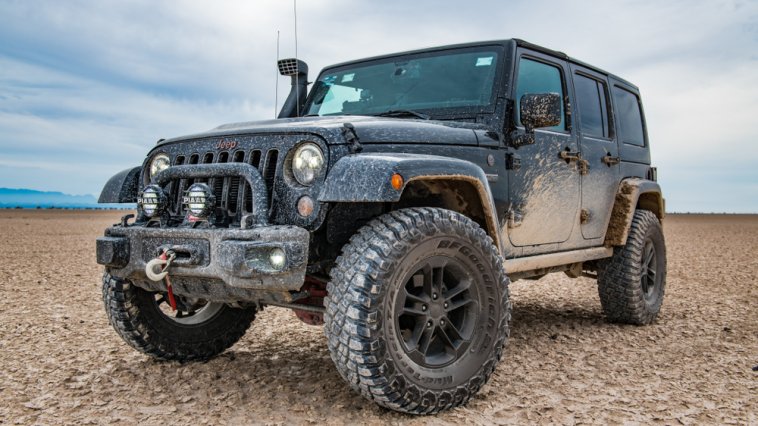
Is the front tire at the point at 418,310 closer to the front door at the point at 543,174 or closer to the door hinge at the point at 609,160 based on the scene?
the front door at the point at 543,174

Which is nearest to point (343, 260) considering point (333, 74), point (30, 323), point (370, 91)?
point (370, 91)

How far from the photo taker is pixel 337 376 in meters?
4.37

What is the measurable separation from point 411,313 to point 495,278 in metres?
0.55

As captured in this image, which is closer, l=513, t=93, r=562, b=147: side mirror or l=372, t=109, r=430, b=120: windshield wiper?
l=513, t=93, r=562, b=147: side mirror

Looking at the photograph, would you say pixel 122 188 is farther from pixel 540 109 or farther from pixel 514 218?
pixel 540 109

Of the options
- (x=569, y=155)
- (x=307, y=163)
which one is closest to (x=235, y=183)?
(x=307, y=163)

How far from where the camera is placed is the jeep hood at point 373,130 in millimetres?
3588

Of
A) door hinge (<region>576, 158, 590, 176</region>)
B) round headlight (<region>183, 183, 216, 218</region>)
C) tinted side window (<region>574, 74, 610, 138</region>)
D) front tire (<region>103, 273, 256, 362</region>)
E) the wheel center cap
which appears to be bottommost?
front tire (<region>103, 273, 256, 362</region>)

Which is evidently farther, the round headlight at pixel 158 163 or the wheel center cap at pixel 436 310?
the round headlight at pixel 158 163

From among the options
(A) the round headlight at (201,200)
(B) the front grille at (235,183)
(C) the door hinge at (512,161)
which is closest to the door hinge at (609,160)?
(C) the door hinge at (512,161)

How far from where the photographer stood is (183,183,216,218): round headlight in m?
3.61

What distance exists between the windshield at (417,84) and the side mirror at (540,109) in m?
0.28

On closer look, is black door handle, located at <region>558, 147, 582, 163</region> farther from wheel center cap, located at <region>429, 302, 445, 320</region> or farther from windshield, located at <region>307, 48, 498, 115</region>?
wheel center cap, located at <region>429, 302, 445, 320</region>

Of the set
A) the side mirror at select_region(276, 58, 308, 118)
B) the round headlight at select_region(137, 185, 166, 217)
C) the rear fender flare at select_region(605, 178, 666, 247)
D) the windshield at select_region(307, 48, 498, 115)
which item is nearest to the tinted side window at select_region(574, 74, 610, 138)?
the rear fender flare at select_region(605, 178, 666, 247)
